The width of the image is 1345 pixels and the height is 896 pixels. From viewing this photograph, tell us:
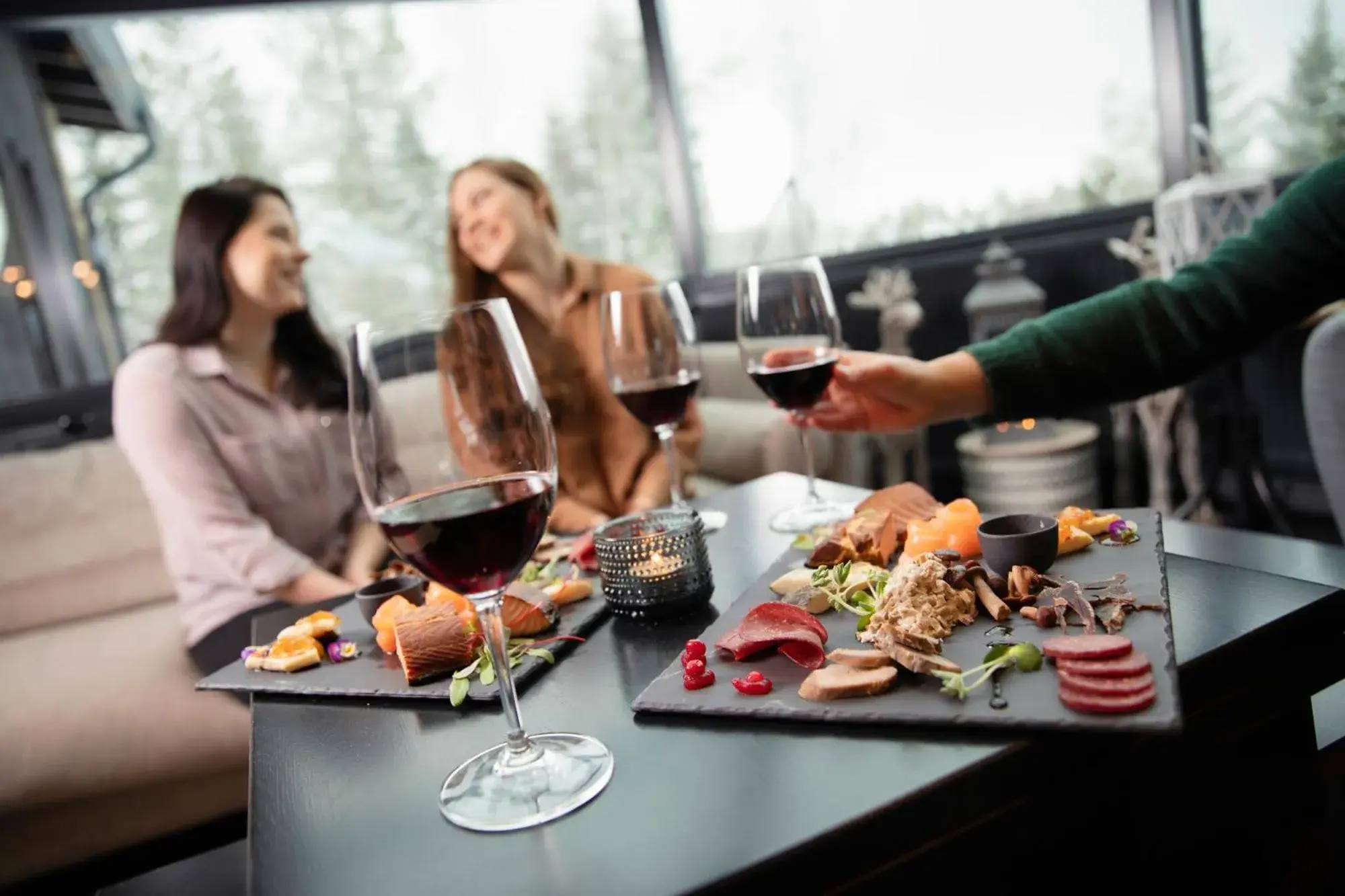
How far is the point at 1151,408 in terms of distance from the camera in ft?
9.97

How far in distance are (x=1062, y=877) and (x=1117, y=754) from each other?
0.09 meters

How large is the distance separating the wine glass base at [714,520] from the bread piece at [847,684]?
0.57m

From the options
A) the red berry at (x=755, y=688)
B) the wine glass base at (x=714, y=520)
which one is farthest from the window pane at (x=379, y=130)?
the red berry at (x=755, y=688)

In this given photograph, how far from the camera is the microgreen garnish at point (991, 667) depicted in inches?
23.2

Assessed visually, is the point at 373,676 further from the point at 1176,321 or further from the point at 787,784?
the point at 1176,321

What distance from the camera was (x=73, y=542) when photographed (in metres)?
2.54

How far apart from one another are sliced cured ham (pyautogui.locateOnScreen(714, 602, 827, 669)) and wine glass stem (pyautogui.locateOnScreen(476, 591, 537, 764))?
6.6 inches

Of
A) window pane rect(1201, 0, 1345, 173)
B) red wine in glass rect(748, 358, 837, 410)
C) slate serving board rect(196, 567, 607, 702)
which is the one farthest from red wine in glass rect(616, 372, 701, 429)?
window pane rect(1201, 0, 1345, 173)

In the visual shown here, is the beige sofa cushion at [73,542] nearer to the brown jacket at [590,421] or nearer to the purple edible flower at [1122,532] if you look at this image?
→ the brown jacket at [590,421]

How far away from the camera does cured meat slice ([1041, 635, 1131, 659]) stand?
571 millimetres

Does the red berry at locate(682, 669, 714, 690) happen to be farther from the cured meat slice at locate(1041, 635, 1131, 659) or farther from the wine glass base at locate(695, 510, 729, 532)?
the wine glass base at locate(695, 510, 729, 532)

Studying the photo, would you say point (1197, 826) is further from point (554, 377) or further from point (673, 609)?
point (554, 377)

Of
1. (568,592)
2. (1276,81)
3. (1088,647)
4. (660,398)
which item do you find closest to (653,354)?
(660,398)

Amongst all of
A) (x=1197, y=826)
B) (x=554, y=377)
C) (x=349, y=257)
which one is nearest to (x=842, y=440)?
(x=554, y=377)
